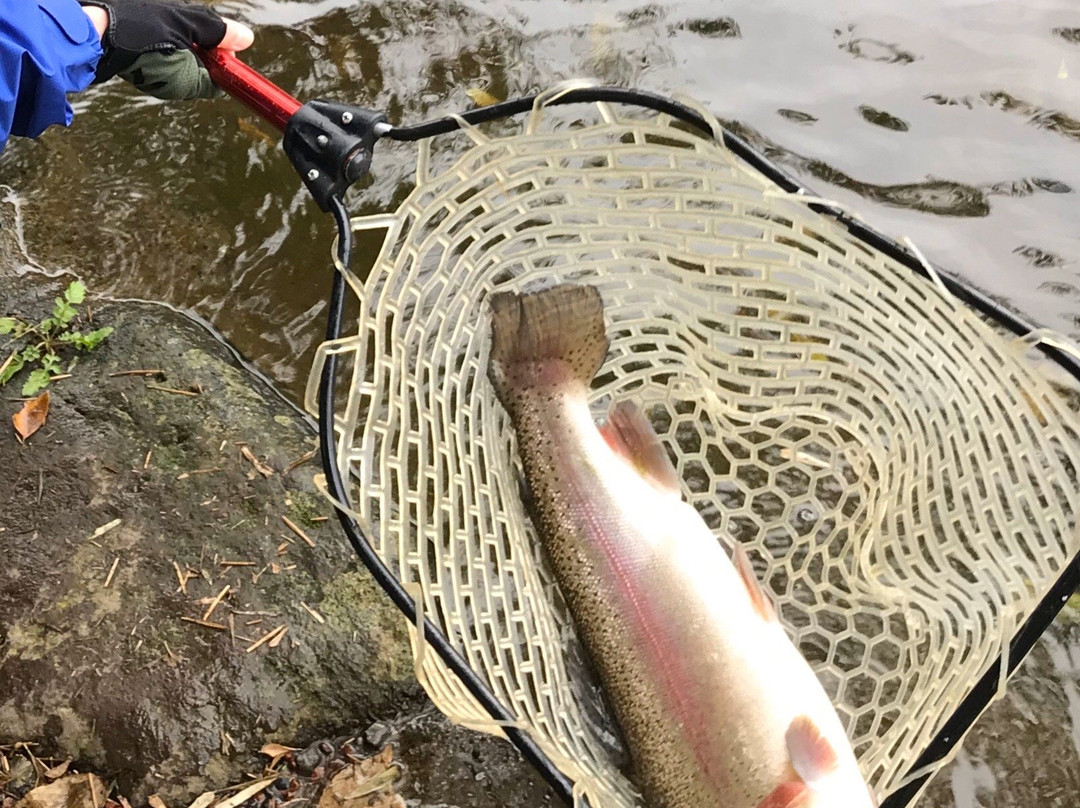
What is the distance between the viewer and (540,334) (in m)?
2.02

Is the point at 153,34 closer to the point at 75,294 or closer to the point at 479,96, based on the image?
the point at 75,294

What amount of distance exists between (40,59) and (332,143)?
64cm

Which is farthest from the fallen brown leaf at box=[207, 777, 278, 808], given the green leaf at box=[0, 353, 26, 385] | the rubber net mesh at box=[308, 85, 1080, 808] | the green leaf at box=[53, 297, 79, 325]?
the green leaf at box=[53, 297, 79, 325]

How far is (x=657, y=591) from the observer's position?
6.36ft

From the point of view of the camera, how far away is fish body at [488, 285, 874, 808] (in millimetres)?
1792

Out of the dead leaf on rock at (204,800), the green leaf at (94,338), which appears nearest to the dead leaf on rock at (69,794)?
the dead leaf on rock at (204,800)

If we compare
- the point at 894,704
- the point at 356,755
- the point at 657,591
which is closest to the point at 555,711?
the point at 657,591

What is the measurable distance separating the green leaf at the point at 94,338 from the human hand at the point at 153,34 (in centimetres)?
80

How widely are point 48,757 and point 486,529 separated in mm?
1181

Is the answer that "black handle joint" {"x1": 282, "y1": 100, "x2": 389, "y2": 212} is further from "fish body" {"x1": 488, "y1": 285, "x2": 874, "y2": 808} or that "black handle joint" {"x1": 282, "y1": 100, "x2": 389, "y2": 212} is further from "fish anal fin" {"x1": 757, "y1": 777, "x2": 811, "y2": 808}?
"fish anal fin" {"x1": 757, "y1": 777, "x2": 811, "y2": 808}

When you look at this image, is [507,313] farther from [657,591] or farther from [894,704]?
[894,704]

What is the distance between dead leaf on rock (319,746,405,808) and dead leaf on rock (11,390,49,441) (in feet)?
4.42

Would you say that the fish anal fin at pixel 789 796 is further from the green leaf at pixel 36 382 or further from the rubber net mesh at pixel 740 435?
the green leaf at pixel 36 382

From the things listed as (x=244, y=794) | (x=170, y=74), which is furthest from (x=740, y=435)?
(x=170, y=74)
